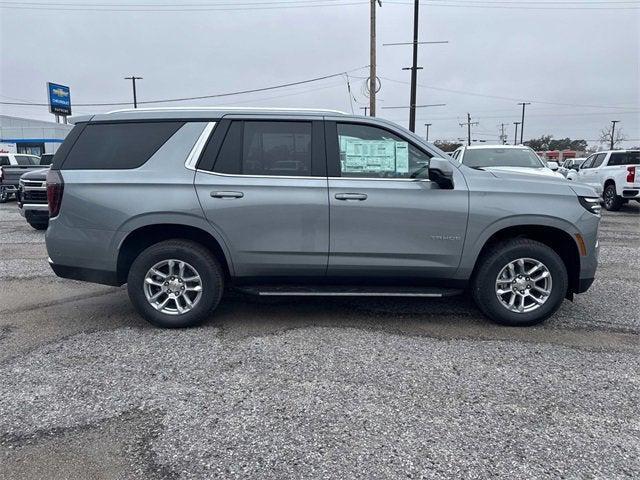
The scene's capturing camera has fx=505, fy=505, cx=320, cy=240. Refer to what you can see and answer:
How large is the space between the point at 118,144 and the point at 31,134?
2290 inches

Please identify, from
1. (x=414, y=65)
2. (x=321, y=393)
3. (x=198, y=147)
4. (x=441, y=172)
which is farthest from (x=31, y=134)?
(x=321, y=393)

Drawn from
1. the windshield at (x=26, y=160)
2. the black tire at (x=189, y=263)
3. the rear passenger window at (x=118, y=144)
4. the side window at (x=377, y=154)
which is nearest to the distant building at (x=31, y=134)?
the windshield at (x=26, y=160)

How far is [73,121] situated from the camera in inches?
186

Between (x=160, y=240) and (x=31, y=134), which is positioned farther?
(x=31, y=134)

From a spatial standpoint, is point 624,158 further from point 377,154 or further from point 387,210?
point 387,210

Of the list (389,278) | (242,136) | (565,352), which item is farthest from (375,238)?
(565,352)

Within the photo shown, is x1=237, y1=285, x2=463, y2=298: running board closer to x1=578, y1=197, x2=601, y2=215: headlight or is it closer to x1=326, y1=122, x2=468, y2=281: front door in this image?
x1=326, y1=122, x2=468, y2=281: front door

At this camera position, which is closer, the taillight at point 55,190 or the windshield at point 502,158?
the taillight at point 55,190

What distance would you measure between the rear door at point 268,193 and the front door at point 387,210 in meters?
0.14

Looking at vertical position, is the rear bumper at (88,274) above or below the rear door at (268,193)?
below

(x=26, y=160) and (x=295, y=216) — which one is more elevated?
(x=26, y=160)

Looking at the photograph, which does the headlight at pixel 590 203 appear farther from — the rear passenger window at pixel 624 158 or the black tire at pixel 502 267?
the rear passenger window at pixel 624 158

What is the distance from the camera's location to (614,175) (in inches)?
574

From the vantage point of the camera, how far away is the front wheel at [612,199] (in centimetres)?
1461
